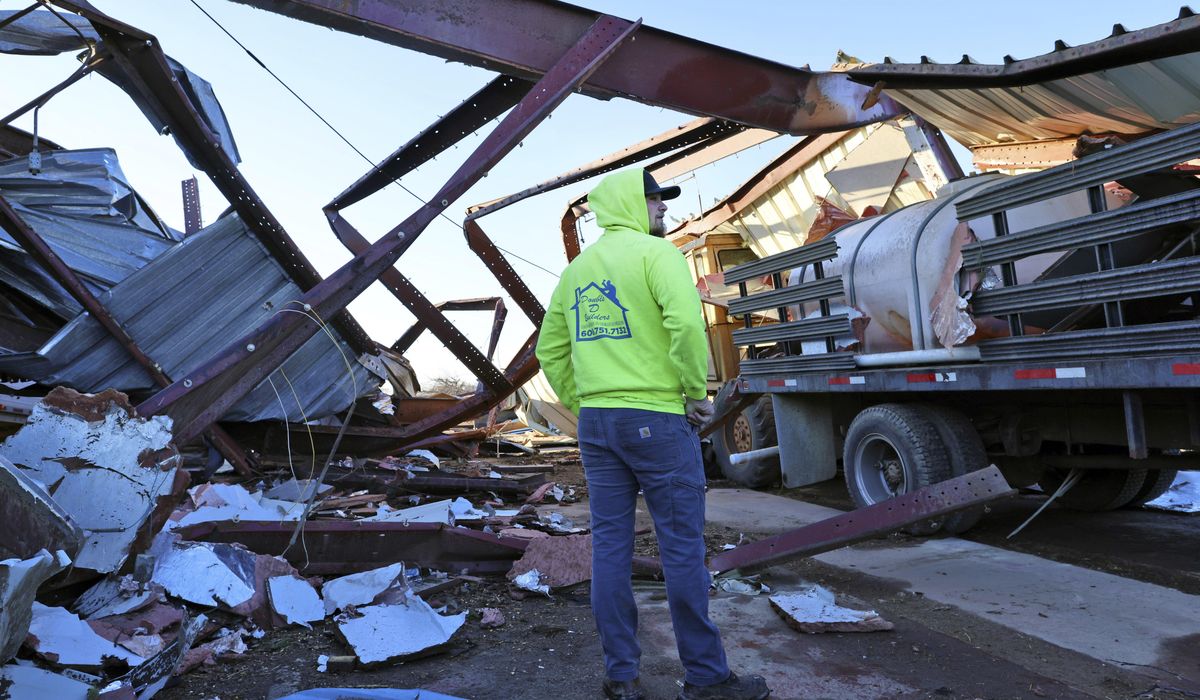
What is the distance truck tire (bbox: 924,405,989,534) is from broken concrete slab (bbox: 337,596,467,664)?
11.1ft

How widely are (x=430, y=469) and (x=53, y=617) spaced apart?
6.08m

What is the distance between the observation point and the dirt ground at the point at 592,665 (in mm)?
3088

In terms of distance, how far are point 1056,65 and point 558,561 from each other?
370 cm

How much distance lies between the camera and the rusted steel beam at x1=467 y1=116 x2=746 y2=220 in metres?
7.37

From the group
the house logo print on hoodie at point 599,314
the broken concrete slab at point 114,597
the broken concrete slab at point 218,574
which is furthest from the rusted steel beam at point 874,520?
the broken concrete slab at point 114,597

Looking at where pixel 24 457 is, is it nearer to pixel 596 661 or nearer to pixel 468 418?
pixel 596 661

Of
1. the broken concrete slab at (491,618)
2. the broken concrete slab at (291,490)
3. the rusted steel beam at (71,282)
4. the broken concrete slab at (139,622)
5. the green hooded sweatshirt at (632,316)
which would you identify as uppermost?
the rusted steel beam at (71,282)

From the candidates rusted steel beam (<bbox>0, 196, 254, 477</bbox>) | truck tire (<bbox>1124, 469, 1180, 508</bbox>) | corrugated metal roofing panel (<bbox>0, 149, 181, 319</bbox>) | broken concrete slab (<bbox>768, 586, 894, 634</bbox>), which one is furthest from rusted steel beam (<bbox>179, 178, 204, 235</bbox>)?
truck tire (<bbox>1124, 469, 1180, 508</bbox>)

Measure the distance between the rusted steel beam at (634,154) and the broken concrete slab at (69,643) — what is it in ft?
17.5

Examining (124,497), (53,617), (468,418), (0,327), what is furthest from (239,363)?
(468,418)

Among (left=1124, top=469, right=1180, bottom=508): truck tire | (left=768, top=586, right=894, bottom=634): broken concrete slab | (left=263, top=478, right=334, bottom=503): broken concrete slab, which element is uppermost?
(left=263, top=478, right=334, bottom=503): broken concrete slab

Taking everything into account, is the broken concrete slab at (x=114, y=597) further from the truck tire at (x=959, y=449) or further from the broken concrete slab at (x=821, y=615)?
the truck tire at (x=959, y=449)

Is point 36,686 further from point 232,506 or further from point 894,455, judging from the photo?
point 894,455

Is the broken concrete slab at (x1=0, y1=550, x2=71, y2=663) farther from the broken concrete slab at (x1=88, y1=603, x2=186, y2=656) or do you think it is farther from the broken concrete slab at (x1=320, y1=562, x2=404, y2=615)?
the broken concrete slab at (x1=320, y1=562, x2=404, y2=615)
